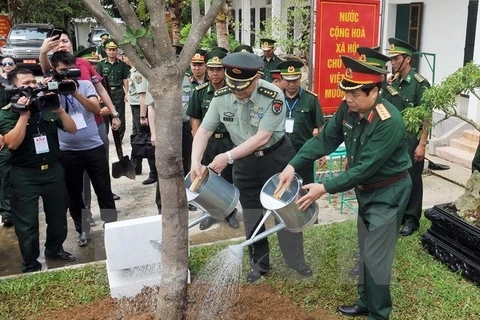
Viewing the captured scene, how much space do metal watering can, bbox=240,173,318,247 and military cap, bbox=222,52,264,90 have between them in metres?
0.71

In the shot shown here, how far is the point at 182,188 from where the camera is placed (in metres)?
2.72

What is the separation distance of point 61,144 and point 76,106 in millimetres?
381

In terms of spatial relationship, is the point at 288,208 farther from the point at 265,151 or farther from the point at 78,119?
the point at 78,119

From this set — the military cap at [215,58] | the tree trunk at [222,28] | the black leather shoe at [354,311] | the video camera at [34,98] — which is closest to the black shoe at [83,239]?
the video camera at [34,98]

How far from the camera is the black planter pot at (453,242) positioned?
3.76 m

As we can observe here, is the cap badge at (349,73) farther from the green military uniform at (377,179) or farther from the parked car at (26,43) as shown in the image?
the parked car at (26,43)

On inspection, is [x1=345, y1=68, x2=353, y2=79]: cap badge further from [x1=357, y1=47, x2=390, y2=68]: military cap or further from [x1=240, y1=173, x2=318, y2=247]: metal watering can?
[x1=240, y1=173, x2=318, y2=247]: metal watering can

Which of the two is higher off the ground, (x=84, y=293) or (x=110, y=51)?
(x=110, y=51)

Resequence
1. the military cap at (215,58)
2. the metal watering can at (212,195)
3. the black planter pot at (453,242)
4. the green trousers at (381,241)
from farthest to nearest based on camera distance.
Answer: the military cap at (215,58)
the black planter pot at (453,242)
the metal watering can at (212,195)
the green trousers at (381,241)

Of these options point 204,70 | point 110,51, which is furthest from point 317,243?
point 110,51

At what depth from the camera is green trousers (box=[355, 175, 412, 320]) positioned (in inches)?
121

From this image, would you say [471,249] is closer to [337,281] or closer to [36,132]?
[337,281]

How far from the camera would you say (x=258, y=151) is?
3775 millimetres

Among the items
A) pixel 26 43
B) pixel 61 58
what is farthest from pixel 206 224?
pixel 26 43
